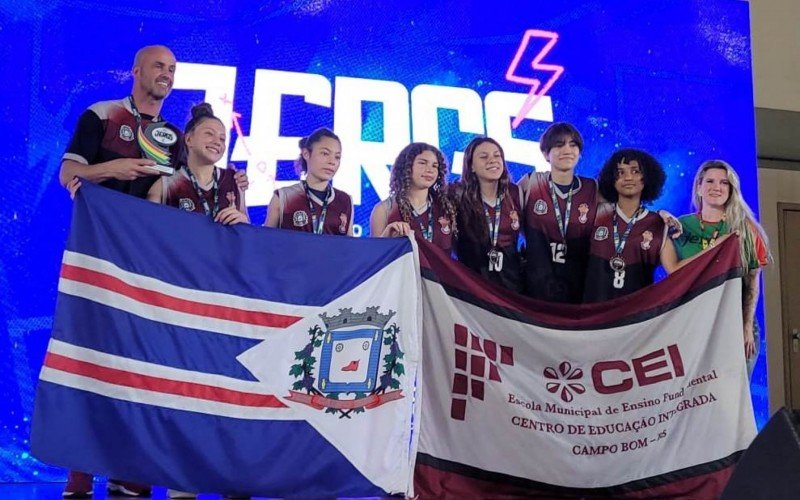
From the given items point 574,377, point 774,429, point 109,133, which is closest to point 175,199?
point 109,133

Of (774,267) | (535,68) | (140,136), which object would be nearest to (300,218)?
(140,136)

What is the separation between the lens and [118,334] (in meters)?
4.14

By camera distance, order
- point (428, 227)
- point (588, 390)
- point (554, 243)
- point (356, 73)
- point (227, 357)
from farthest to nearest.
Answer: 1. point (356, 73)
2. point (554, 243)
3. point (428, 227)
4. point (588, 390)
5. point (227, 357)

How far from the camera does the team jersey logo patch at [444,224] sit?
17.9 ft

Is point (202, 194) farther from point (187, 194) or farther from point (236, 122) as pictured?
point (236, 122)

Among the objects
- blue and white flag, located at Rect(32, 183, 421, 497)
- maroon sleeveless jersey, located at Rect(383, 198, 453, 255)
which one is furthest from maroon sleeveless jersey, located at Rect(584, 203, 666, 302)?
blue and white flag, located at Rect(32, 183, 421, 497)

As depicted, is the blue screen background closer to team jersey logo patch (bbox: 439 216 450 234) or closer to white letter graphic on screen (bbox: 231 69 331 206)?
white letter graphic on screen (bbox: 231 69 331 206)

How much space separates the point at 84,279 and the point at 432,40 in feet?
9.31

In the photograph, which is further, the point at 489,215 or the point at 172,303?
the point at 489,215

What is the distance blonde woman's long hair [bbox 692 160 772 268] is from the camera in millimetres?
5707

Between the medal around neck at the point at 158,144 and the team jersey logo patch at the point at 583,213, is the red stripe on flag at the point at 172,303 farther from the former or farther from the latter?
the team jersey logo patch at the point at 583,213

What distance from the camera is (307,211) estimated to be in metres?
5.26

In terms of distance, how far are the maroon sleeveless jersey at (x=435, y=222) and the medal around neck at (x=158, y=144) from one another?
1.31 meters

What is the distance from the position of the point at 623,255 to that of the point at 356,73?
6.63 feet
